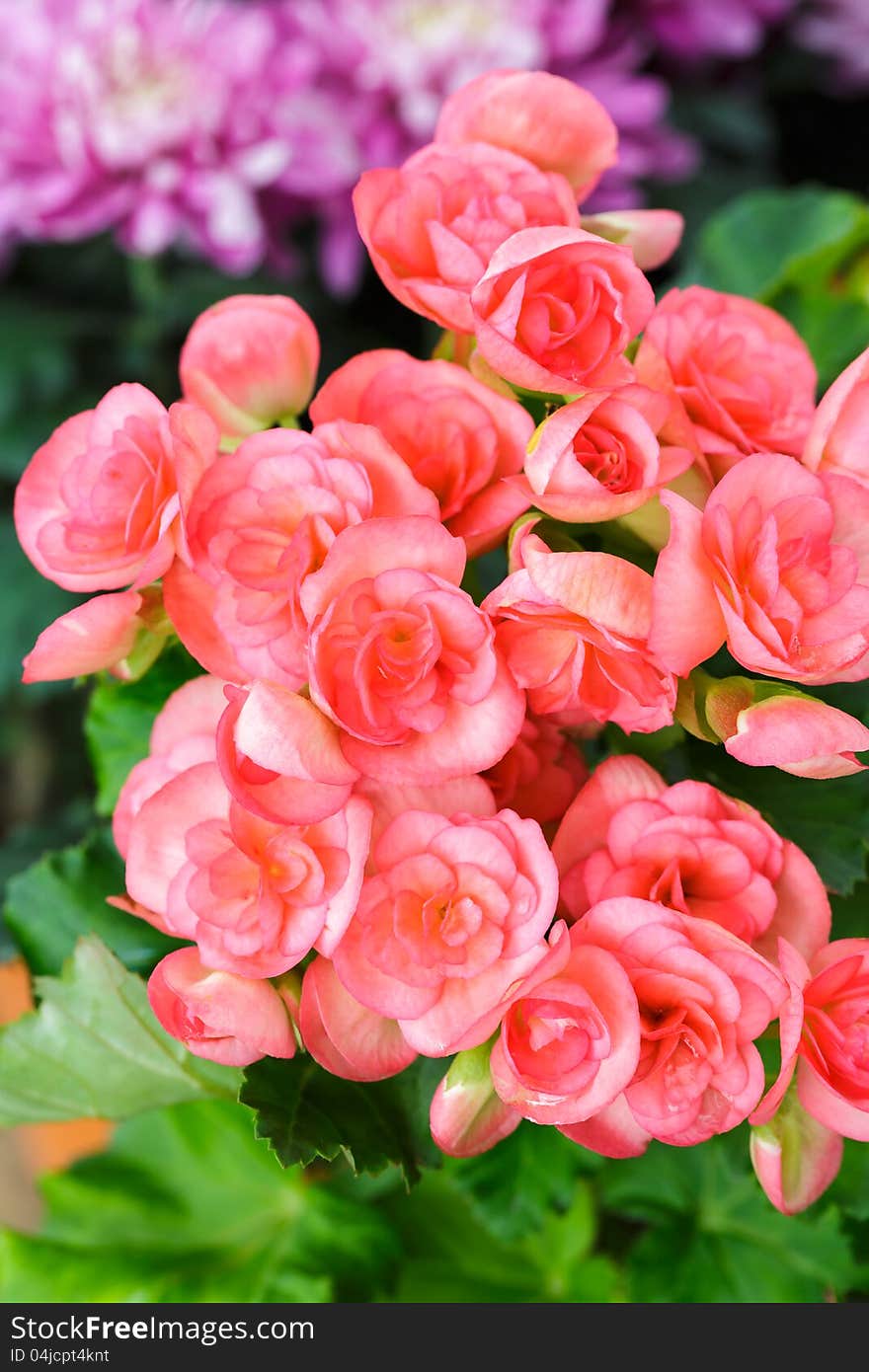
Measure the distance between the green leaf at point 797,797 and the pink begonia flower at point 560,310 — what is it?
161 millimetres

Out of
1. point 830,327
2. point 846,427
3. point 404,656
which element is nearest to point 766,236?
point 830,327

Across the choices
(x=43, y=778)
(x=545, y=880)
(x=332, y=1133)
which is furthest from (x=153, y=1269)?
(x=43, y=778)

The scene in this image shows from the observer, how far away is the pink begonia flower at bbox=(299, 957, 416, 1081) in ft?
1.10

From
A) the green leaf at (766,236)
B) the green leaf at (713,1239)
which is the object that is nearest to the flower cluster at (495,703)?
the green leaf at (713,1239)

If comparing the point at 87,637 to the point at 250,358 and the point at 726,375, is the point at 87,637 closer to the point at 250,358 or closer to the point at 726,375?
the point at 250,358

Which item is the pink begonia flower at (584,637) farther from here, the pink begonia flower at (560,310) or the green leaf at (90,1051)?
the green leaf at (90,1051)

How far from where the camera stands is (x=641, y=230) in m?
0.42

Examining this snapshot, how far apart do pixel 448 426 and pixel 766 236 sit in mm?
508

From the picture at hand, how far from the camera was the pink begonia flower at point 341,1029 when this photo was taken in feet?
1.10

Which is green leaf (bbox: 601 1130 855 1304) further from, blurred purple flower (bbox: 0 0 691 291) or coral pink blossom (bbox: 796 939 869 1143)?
blurred purple flower (bbox: 0 0 691 291)

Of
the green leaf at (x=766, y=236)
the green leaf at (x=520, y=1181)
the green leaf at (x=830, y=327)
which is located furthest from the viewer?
the green leaf at (x=766, y=236)

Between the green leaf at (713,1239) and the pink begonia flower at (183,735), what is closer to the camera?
the pink begonia flower at (183,735)

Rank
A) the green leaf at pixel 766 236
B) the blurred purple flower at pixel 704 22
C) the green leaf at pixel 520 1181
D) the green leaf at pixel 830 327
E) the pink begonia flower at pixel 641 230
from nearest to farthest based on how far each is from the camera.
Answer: the pink begonia flower at pixel 641 230 → the green leaf at pixel 520 1181 → the green leaf at pixel 830 327 → the green leaf at pixel 766 236 → the blurred purple flower at pixel 704 22

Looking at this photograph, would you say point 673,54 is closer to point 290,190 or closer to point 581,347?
point 290,190
